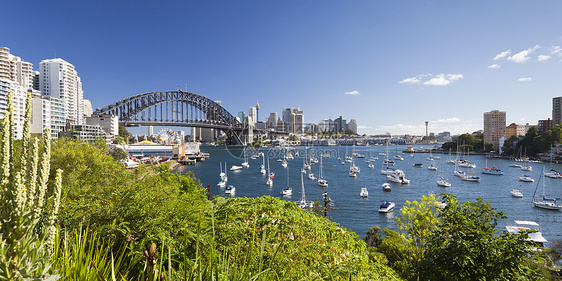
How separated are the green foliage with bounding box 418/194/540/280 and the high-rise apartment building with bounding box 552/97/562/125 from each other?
91.6 m

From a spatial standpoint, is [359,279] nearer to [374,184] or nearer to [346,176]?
[374,184]

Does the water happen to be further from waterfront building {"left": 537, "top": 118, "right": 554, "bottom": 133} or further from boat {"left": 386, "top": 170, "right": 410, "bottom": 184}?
waterfront building {"left": 537, "top": 118, "right": 554, "bottom": 133}

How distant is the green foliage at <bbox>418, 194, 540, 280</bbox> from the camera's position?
2676mm

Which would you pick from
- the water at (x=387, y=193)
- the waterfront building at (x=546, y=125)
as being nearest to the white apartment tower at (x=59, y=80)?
the water at (x=387, y=193)

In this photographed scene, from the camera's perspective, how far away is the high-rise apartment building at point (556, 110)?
66.1 meters

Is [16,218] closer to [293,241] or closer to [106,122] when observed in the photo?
[293,241]

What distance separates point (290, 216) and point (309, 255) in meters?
0.56

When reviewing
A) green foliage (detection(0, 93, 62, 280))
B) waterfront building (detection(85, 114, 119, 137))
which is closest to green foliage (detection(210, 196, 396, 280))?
green foliage (detection(0, 93, 62, 280))

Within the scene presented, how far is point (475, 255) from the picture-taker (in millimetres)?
2805

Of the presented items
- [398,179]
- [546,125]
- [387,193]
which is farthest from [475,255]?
[546,125]

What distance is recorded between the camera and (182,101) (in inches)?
3147

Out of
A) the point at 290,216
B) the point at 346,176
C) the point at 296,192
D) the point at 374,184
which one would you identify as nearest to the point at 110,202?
the point at 290,216

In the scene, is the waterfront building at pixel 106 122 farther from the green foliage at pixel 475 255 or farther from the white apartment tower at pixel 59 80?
the green foliage at pixel 475 255

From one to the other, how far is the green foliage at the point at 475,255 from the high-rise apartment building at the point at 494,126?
94.0m
